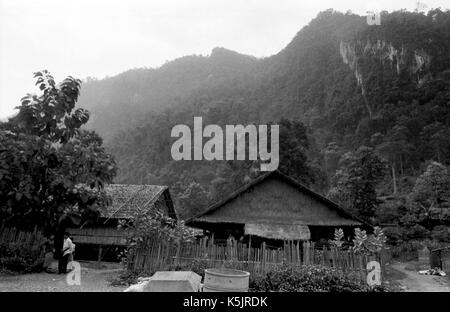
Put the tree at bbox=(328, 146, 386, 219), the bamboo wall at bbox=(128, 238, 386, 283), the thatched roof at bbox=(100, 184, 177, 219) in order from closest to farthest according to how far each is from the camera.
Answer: the bamboo wall at bbox=(128, 238, 386, 283), the thatched roof at bbox=(100, 184, 177, 219), the tree at bbox=(328, 146, 386, 219)

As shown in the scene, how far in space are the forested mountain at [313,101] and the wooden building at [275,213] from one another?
13.9 m

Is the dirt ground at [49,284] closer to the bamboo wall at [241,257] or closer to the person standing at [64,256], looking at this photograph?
the person standing at [64,256]

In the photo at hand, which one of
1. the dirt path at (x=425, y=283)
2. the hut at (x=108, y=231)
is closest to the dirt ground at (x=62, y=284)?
the dirt path at (x=425, y=283)

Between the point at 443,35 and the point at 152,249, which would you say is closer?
the point at 152,249

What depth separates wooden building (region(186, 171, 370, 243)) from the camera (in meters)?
15.5

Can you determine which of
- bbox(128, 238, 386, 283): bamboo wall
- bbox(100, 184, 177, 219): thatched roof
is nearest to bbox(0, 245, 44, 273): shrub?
bbox(128, 238, 386, 283): bamboo wall

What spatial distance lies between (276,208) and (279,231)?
4.90ft

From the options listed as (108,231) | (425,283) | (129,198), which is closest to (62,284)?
(108,231)

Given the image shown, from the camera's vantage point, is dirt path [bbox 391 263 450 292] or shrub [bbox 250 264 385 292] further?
dirt path [bbox 391 263 450 292]

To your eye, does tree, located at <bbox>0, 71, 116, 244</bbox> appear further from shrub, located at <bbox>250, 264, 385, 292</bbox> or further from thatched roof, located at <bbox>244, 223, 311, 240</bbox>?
shrub, located at <bbox>250, 264, 385, 292</bbox>
